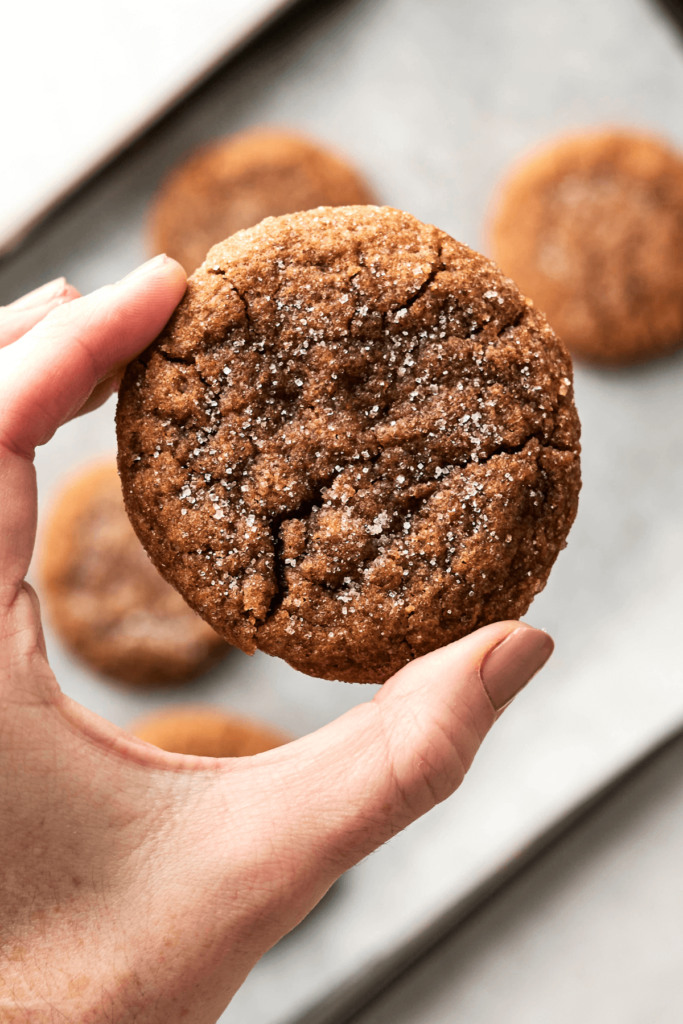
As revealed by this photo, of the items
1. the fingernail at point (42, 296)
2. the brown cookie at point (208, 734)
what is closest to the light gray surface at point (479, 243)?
the brown cookie at point (208, 734)

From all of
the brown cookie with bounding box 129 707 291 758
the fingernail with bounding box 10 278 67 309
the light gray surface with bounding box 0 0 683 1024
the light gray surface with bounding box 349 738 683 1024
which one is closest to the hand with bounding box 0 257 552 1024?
the fingernail with bounding box 10 278 67 309

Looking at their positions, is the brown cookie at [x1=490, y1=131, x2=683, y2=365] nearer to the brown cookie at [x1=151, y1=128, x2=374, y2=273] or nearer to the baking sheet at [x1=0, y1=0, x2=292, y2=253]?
the brown cookie at [x1=151, y1=128, x2=374, y2=273]

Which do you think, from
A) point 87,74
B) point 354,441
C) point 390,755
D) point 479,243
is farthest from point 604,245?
point 390,755

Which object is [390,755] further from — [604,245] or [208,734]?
[604,245]

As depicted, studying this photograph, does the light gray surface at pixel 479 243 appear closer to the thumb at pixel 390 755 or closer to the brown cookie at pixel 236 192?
the brown cookie at pixel 236 192

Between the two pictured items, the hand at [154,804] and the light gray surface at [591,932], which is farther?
the light gray surface at [591,932]

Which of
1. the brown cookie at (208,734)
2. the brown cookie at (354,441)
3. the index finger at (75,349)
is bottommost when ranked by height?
the brown cookie at (208,734)
